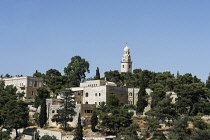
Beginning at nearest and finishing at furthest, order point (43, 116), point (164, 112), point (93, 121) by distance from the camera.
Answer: point (164, 112) → point (93, 121) → point (43, 116)

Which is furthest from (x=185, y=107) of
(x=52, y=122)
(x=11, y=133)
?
(x=11, y=133)

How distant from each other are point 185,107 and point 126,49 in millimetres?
47261

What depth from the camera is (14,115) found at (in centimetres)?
7850

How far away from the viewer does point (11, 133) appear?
3228 inches

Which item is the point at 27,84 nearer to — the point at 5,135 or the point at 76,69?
the point at 76,69

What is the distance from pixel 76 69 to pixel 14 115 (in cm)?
3957

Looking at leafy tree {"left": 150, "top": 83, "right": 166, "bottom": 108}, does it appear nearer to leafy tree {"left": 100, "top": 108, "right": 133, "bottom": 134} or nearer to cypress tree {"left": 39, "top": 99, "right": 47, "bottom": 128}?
leafy tree {"left": 100, "top": 108, "right": 133, "bottom": 134}

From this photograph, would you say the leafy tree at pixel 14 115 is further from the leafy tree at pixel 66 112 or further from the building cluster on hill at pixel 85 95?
the leafy tree at pixel 66 112

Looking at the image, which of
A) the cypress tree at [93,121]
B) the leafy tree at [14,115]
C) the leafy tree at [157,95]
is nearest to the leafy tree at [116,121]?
the cypress tree at [93,121]

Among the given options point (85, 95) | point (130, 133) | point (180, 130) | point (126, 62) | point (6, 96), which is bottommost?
point (130, 133)

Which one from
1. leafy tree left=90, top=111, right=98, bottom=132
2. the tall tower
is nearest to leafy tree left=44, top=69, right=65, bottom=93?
the tall tower

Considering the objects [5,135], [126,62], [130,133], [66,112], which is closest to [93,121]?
[66,112]

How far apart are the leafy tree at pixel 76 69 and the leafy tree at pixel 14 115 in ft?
109

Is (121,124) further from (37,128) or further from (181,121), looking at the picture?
(37,128)
